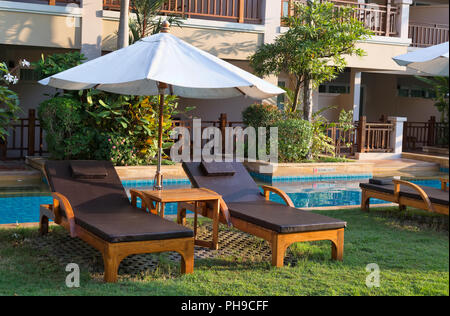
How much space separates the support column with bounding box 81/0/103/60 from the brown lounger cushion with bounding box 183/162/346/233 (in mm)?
6835

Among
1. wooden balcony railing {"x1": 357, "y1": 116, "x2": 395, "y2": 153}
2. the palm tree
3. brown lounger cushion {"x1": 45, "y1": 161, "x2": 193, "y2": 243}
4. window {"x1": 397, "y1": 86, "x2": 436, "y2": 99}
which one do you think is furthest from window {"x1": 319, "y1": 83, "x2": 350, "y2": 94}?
brown lounger cushion {"x1": 45, "y1": 161, "x2": 193, "y2": 243}

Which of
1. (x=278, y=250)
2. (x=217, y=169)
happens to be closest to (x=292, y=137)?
(x=217, y=169)

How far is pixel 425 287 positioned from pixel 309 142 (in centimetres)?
887

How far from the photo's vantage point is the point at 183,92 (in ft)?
24.2

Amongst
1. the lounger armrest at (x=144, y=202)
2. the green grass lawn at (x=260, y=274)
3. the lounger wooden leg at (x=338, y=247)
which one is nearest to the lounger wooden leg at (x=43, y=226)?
the green grass lawn at (x=260, y=274)

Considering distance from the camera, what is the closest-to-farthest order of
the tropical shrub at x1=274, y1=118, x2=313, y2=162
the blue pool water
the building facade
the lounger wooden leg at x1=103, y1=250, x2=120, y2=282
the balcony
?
the lounger wooden leg at x1=103, y1=250, x2=120, y2=282 → the blue pool water → the building facade → the tropical shrub at x1=274, y1=118, x2=313, y2=162 → the balcony

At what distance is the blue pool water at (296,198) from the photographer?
8.33m

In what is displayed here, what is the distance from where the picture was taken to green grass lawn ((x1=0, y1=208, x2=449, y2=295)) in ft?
15.0

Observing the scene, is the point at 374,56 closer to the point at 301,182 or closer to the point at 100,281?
the point at 301,182

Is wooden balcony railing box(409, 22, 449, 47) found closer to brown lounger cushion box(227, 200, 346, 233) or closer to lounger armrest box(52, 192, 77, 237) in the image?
brown lounger cushion box(227, 200, 346, 233)

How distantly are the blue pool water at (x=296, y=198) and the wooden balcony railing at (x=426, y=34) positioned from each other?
25.6 feet

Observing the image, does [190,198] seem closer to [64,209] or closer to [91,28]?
[64,209]

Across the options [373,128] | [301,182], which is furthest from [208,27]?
[373,128]
